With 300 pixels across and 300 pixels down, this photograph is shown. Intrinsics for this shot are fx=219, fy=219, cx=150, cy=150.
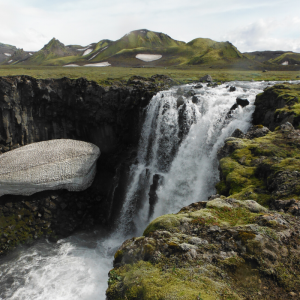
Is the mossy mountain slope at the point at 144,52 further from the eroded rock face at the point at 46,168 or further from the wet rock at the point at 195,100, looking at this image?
the eroded rock face at the point at 46,168

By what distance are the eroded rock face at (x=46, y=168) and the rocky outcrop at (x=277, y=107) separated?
2388 cm

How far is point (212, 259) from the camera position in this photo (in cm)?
910

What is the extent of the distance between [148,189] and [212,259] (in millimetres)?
20558

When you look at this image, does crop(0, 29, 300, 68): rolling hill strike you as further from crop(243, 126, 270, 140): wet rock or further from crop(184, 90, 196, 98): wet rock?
crop(243, 126, 270, 140): wet rock

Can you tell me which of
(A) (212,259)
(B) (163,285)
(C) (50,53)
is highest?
(C) (50,53)

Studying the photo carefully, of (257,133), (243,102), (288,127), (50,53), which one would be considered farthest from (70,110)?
(50,53)

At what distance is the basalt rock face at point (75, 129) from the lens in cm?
2992

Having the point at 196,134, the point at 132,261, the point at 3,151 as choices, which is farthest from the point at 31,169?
the point at 132,261

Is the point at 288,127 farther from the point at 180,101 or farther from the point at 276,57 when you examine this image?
the point at 276,57

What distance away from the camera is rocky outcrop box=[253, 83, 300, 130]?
24.0m

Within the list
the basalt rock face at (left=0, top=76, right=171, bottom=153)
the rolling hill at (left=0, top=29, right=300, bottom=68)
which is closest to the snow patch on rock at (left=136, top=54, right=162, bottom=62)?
the rolling hill at (left=0, top=29, right=300, bottom=68)

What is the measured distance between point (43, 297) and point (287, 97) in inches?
1326

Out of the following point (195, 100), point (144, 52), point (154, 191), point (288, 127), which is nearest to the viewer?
point (288, 127)

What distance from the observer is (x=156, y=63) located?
9519 centimetres
